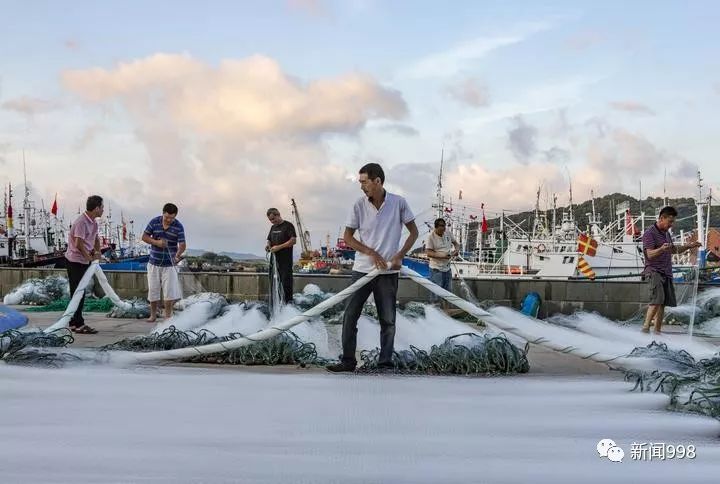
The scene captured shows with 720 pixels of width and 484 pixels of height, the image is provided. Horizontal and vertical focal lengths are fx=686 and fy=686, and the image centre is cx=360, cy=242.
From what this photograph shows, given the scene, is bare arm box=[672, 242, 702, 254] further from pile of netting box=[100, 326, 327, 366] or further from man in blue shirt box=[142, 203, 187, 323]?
man in blue shirt box=[142, 203, 187, 323]

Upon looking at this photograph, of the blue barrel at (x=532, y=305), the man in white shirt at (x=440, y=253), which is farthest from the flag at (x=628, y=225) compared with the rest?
the man in white shirt at (x=440, y=253)

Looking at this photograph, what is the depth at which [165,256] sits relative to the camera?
941 centimetres

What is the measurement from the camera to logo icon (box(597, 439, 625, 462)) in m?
2.91

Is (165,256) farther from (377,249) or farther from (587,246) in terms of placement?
(587,246)

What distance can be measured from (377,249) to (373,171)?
0.66m

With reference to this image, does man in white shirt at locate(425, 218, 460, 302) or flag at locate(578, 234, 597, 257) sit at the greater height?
flag at locate(578, 234, 597, 257)

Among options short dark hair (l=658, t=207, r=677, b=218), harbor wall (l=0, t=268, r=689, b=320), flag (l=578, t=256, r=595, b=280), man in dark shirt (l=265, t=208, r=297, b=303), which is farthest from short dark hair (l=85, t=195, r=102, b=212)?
flag (l=578, t=256, r=595, b=280)

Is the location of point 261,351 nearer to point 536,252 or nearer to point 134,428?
point 134,428

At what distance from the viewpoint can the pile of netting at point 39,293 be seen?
44.7 feet

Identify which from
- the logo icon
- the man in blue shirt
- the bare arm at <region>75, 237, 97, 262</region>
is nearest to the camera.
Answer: the logo icon

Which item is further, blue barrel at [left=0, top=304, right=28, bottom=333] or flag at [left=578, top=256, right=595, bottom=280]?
flag at [left=578, top=256, right=595, bottom=280]

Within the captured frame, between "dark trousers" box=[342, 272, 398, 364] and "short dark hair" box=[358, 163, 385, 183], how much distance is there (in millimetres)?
831

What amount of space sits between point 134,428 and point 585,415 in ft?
7.62

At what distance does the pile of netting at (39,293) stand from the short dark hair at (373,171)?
9931 mm
